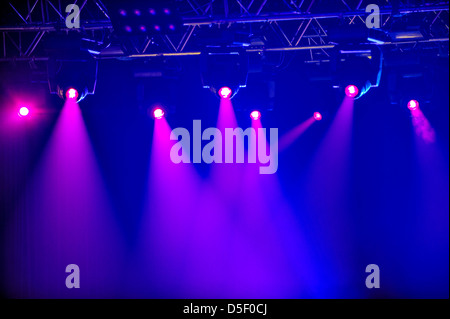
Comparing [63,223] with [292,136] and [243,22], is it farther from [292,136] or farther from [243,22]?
[243,22]

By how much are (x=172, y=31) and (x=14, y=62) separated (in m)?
2.65

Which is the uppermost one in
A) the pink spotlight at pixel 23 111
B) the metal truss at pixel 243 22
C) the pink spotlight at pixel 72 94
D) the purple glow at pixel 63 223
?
the metal truss at pixel 243 22

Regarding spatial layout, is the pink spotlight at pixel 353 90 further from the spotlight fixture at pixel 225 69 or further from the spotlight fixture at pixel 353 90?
the spotlight fixture at pixel 225 69

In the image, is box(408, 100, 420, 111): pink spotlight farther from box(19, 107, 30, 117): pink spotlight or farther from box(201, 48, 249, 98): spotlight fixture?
box(19, 107, 30, 117): pink spotlight

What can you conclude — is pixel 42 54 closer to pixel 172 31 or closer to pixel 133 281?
pixel 172 31

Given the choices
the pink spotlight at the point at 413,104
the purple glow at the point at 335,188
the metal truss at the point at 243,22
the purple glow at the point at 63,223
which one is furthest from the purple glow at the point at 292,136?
the purple glow at the point at 63,223

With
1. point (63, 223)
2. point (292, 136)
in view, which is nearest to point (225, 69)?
point (292, 136)

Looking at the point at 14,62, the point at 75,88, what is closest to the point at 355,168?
the point at 75,88

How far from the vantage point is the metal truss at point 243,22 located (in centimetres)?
648

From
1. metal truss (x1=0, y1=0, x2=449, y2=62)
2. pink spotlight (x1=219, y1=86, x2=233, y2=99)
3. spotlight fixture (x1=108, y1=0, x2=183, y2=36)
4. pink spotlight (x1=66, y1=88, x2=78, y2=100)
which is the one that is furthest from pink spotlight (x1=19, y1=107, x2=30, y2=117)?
pink spotlight (x1=219, y1=86, x2=233, y2=99)

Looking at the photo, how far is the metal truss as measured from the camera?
648 centimetres

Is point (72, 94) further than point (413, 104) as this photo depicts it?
No

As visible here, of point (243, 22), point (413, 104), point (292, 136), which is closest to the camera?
point (243, 22)

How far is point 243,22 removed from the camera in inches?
274
